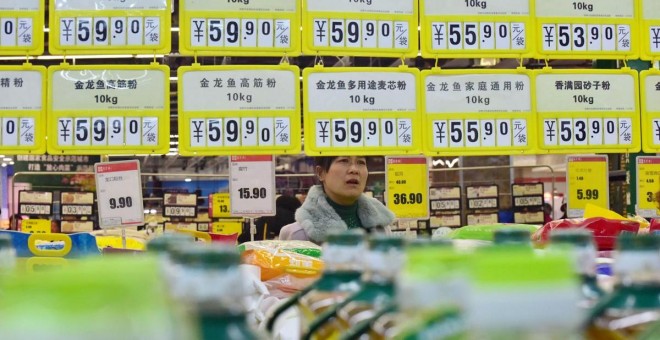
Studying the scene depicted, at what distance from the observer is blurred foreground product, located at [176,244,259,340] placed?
71 centimetres

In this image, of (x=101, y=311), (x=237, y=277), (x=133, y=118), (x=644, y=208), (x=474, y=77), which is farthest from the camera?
(x=644, y=208)

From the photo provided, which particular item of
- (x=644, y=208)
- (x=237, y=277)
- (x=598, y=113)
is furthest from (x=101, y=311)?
(x=644, y=208)

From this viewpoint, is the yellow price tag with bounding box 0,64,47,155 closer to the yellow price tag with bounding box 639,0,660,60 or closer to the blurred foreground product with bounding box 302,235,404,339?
the blurred foreground product with bounding box 302,235,404,339

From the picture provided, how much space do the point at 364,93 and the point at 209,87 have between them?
778 millimetres

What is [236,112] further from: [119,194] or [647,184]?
[647,184]

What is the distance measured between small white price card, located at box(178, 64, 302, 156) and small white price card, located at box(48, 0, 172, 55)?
0.23 metres

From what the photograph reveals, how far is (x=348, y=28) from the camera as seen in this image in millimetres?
3871

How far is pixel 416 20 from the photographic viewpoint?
3.94m

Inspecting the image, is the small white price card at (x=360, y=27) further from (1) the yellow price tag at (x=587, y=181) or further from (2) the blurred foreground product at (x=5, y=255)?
(2) the blurred foreground product at (x=5, y=255)

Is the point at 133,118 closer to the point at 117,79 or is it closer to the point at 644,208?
the point at 117,79

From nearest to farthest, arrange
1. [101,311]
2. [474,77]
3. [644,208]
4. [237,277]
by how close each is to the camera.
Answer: [101,311], [237,277], [474,77], [644,208]

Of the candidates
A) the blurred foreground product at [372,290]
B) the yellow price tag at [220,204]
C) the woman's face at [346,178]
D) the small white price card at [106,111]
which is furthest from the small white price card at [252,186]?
the yellow price tag at [220,204]

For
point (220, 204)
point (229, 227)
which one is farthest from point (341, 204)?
point (229, 227)

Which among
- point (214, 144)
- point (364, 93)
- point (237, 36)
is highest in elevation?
point (237, 36)
